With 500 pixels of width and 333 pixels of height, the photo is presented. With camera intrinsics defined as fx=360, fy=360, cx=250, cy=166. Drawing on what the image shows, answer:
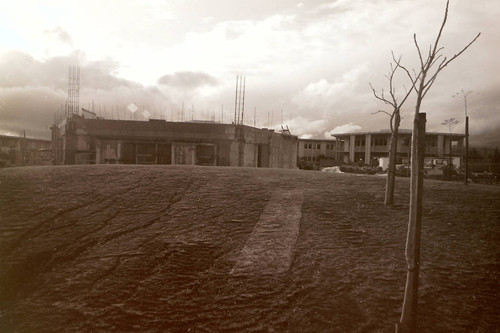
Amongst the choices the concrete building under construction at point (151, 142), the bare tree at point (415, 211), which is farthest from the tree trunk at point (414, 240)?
the concrete building under construction at point (151, 142)

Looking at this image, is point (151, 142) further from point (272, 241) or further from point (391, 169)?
point (272, 241)

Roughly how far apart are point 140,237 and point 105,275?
1.68 m

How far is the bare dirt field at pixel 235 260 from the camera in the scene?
504 cm

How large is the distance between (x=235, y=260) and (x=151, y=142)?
21.4m

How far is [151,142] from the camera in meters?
26.7

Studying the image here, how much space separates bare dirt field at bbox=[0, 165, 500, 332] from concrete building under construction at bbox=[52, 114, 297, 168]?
1477cm

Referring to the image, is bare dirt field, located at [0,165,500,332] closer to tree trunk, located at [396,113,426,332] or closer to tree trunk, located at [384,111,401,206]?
tree trunk, located at [384,111,401,206]

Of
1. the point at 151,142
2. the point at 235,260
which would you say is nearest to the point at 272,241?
the point at 235,260

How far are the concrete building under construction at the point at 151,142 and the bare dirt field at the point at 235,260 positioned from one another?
14.8m

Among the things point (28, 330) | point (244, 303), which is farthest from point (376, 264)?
point (28, 330)

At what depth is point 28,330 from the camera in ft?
16.0

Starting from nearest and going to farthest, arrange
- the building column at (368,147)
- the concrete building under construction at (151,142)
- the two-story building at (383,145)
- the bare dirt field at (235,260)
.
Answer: the bare dirt field at (235,260), the concrete building under construction at (151,142), the two-story building at (383,145), the building column at (368,147)

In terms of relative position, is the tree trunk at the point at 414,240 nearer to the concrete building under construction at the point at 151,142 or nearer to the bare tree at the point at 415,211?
the bare tree at the point at 415,211

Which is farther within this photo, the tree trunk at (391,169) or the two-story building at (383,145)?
the two-story building at (383,145)
